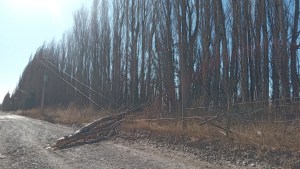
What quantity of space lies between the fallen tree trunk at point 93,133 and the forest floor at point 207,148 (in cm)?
64

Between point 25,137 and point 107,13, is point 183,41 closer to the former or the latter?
point 25,137

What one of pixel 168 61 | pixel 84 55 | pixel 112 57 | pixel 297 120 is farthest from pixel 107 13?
pixel 297 120

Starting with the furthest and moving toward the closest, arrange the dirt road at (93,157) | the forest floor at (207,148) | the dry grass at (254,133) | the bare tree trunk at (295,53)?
1. the bare tree trunk at (295,53)
2. the dirt road at (93,157)
3. the dry grass at (254,133)
4. the forest floor at (207,148)

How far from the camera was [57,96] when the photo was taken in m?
42.8

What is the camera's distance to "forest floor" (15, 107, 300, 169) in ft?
24.8

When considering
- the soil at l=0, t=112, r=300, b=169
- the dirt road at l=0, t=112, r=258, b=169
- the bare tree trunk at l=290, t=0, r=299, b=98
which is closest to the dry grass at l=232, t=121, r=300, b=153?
the soil at l=0, t=112, r=300, b=169

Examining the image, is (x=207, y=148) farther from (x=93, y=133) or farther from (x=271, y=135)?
(x=93, y=133)

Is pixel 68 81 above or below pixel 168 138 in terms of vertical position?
above

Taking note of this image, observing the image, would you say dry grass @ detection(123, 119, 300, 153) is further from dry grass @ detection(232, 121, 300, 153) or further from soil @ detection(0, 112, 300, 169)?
soil @ detection(0, 112, 300, 169)

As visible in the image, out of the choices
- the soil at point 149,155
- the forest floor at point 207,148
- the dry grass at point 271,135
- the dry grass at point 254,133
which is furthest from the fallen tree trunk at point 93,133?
the dry grass at point 271,135

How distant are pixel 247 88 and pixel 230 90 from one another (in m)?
0.68

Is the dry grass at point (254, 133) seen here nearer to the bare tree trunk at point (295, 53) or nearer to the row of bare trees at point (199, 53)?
the row of bare trees at point (199, 53)

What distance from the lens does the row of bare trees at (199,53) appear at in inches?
534

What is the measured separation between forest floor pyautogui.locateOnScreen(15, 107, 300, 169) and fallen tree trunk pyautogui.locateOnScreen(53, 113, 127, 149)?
640 mm
